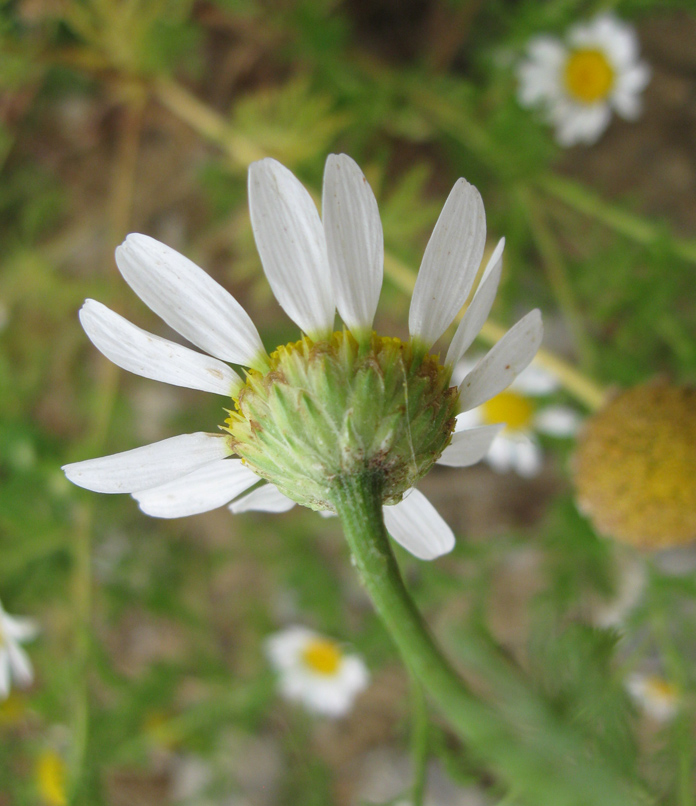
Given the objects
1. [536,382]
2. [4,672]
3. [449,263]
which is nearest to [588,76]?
[536,382]

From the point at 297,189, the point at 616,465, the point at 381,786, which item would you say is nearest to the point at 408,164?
the point at 616,465

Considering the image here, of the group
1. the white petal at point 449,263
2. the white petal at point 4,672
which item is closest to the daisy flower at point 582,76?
the white petal at point 449,263

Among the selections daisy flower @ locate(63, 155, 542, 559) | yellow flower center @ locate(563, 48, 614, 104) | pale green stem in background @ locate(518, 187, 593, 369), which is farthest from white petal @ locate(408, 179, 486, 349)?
yellow flower center @ locate(563, 48, 614, 104)

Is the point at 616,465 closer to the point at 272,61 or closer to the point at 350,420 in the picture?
the point at 350,420

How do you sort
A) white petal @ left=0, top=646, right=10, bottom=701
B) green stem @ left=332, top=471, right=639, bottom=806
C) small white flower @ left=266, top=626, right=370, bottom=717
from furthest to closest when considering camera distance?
→ small white flower @ left=266, top=626, right=370, bottom=717, white petal @ left=0, top=646, right=10, bottom=701, green stem @ left=332, top=471, right=639, bottom=806

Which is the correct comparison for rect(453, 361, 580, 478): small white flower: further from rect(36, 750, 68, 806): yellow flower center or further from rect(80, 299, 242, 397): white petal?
rect(36, 750, 68, 806): yellow flower center

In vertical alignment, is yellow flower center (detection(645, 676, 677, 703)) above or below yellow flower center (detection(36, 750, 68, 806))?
above

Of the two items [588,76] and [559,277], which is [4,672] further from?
[588,76]
